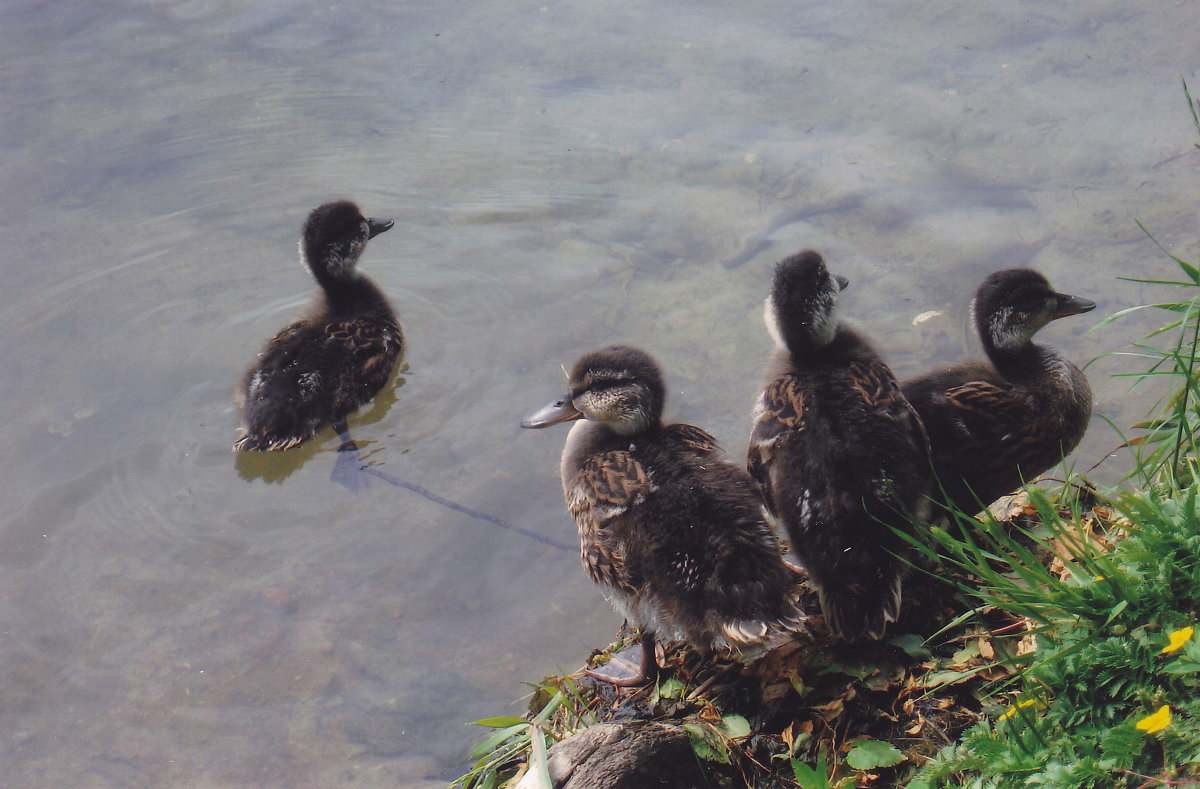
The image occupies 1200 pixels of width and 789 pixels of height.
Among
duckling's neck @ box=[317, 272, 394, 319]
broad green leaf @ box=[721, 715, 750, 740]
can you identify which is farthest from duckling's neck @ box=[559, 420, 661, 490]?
duckling's neck @ box=[317, 272, 394, 319]

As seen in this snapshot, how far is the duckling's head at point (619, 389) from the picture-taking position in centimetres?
418

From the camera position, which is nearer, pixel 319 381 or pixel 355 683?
pixel 355 683

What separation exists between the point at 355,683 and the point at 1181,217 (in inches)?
Answer: 228

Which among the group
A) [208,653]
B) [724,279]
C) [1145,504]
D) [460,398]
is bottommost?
[208,653]

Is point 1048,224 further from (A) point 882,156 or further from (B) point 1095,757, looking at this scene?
(B) point 1095,757

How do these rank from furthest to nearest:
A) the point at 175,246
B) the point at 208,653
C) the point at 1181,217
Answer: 1. the point at 175,246
2. the point at 1181,217
3. the point at 208,653

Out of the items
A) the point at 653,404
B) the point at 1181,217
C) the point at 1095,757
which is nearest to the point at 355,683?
the point at 653,404

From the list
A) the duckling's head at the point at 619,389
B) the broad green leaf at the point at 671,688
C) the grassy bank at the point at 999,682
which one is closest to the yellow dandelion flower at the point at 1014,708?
the grassy bank at the point at 999,682

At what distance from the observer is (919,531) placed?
135 inches

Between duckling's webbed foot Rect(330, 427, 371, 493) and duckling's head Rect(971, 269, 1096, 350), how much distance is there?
3.38 m

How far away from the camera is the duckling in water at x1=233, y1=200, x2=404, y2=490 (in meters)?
5.55

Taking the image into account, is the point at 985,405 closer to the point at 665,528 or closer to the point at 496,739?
the point at 665,528

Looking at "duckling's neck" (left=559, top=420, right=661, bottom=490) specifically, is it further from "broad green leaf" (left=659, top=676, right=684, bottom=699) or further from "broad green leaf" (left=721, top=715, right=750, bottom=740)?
"broad green leaf" (left=721, top=715, right=750, bottom=740)

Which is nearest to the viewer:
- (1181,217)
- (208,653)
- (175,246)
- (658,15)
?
(208,653)
